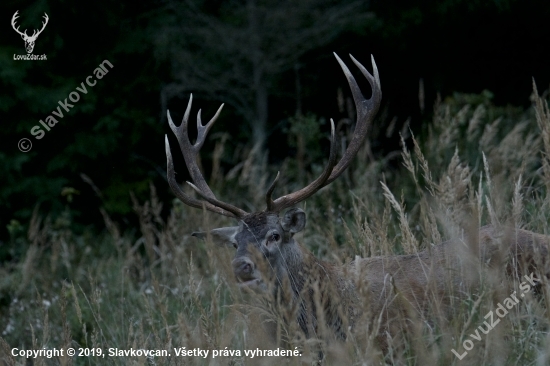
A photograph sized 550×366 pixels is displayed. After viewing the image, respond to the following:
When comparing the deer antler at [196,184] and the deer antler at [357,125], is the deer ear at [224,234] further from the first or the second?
the deer antler at [357,125]

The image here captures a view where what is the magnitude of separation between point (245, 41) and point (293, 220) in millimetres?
5671

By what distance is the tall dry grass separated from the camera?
116 inches

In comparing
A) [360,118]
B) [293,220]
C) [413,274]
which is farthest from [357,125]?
[413,274]

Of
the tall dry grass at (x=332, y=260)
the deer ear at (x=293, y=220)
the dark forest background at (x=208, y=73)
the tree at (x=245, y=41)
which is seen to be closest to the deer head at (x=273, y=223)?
the deer ear at (x=293, y=220)

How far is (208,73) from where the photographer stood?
9.91m

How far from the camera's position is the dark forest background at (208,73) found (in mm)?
9039

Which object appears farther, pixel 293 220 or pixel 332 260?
pixel 332 260

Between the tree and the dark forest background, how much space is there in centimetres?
2

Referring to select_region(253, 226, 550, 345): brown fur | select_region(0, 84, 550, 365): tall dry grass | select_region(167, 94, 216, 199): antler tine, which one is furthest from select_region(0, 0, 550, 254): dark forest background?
select_region(253, 226, 550, 345): brown fur

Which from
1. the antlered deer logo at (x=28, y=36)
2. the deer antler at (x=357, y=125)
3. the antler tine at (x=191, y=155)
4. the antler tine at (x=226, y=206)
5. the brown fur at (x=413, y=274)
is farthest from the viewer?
the antlered deer logo at (x=28, y=36)

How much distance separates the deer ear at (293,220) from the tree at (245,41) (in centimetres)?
527

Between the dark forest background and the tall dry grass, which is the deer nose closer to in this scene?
the tall dry grass

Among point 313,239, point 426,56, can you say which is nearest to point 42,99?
point 313,239

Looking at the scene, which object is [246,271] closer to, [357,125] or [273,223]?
[273,223]
